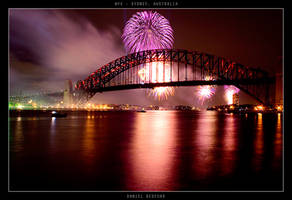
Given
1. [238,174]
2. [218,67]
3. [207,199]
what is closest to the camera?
[207,199]

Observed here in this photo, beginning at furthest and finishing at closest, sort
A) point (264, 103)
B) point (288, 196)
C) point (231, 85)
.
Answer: point (231, 85), point (264, 103), point (288, 196)

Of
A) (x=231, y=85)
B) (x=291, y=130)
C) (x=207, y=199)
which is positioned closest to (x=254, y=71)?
(x=231, y=85)

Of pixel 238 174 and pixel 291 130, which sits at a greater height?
pixel 291 130

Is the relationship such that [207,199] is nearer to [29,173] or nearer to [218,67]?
[29,173]
